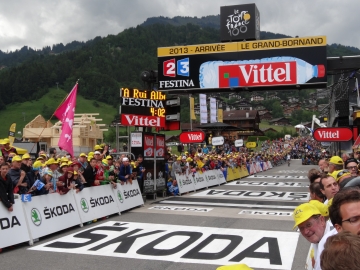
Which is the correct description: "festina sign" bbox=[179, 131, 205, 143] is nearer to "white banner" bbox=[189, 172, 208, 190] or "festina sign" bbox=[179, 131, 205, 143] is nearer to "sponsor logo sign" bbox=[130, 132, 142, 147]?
"white banner" bbox=[189, 172, 208, 190]

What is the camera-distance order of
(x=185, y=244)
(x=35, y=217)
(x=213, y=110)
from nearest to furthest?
(x=185, y=244) < (x=35, y=217) < (x=213, y=110)

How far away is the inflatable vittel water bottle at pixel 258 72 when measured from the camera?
47.8 feet

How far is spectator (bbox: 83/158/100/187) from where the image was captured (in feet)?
41.7

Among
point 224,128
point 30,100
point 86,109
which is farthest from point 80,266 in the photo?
point 30,100

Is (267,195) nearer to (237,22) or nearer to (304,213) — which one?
(237,22)

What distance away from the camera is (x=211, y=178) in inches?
979

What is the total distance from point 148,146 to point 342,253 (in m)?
16.6

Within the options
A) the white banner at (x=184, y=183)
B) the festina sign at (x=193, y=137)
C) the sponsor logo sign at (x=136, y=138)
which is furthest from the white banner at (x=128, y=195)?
the festina sign at (x=193, y=137)

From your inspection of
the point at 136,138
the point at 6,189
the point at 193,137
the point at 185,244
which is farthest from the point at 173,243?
the point at 193,137

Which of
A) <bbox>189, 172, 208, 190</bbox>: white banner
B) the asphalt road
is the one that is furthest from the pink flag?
<bbox>189, 172, 208, 190</bbox>: white banner

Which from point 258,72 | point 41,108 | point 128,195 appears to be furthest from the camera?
point 41,108

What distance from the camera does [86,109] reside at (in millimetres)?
112500

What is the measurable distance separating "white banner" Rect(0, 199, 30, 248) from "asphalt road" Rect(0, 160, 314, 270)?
20 cm

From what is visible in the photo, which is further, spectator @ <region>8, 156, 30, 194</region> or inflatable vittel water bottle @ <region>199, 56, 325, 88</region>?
inflatable vittel water bottle @ <region>199, 56, 325, 88</region>
